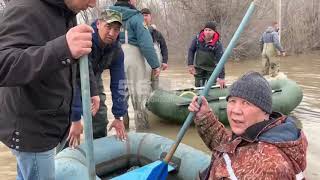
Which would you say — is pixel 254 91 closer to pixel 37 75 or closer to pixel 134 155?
pixel 37 75

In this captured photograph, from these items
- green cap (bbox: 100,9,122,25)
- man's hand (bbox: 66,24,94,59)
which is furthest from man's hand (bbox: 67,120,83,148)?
man's hand (bbox: 66,24,94,59)

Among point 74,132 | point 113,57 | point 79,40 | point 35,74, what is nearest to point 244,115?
point 79,40

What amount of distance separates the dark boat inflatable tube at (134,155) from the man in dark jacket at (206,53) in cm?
328

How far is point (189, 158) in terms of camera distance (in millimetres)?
3801

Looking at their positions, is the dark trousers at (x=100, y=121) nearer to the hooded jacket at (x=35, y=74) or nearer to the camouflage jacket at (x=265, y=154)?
the hooded jacket at (x=35, y=74)

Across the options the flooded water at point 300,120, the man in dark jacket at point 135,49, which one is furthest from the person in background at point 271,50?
the man in dark jacket at point 135,49

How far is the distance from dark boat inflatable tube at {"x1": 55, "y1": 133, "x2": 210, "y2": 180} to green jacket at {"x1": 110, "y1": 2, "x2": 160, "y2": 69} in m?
1.92

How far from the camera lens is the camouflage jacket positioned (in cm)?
198

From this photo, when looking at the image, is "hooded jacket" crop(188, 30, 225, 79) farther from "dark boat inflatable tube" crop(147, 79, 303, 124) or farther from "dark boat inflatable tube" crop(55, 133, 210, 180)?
"dark boat inflatable tube" crop(55, 133, 210, 180)

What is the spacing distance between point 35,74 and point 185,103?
17.1 feet

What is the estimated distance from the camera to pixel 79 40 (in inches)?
64.4

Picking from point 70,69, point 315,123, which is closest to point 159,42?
point 315,123

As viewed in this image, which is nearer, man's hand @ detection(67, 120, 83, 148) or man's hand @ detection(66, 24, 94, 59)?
man's hand @ detection(66, 24, 94, 59)

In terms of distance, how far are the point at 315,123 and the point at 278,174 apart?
17.5ft
